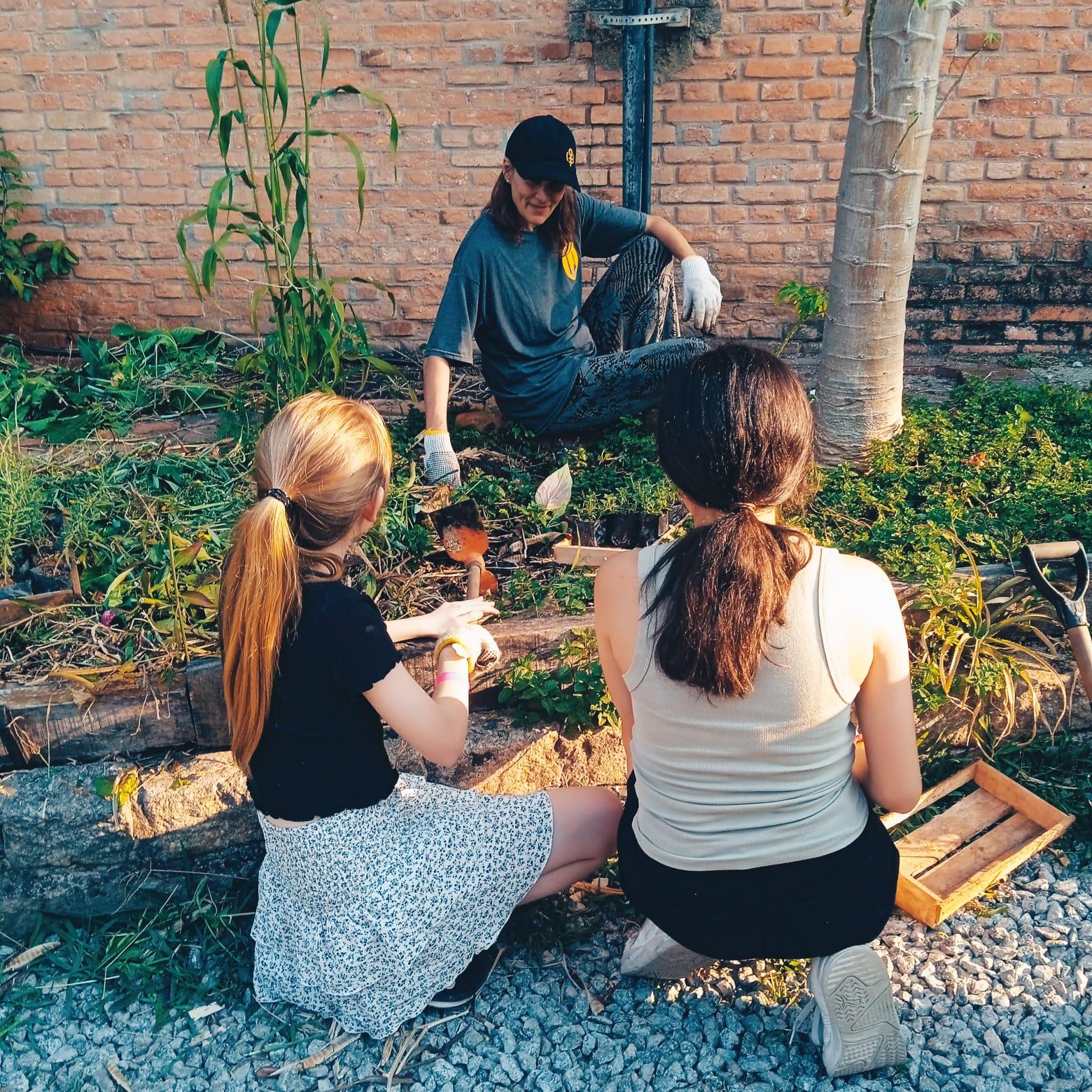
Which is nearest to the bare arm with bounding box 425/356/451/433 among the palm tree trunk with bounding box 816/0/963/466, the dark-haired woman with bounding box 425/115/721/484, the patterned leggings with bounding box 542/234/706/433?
the dark-haired woman with bounding box 425/115/721/484

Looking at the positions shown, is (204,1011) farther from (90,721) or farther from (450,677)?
(450,677)

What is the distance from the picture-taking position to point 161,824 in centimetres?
262

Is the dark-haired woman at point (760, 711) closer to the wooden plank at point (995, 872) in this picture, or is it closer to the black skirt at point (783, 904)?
the black skirt at point (783, 904)

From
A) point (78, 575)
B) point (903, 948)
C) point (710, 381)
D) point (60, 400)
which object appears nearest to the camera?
point (710, 381)

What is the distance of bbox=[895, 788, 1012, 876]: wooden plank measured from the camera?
2.53 m

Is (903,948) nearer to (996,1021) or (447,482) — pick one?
(996,1021)

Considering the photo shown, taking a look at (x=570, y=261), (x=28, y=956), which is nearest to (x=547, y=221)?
(x=570, y=261)

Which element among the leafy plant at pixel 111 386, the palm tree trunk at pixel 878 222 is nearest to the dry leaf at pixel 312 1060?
the palm tree trunk at pixel 878 222

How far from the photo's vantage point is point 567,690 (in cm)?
273

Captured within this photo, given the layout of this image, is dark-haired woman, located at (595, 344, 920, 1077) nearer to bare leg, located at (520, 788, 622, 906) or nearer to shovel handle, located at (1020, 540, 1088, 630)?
bare leg, located at (520, 788, 622, 906)

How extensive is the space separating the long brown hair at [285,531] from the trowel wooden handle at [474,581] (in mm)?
744

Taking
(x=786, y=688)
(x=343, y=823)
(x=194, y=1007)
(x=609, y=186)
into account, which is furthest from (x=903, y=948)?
(x=609, y=186)

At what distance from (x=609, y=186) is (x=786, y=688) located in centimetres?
343

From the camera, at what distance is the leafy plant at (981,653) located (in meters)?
2.76
